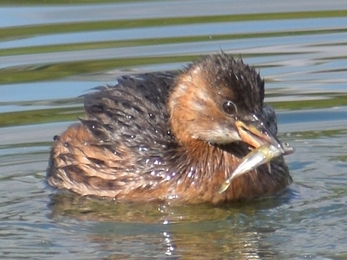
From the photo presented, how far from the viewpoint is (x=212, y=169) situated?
10.7m

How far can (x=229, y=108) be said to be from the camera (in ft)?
34.0

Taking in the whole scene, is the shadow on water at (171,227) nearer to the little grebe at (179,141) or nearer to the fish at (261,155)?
the little grebe at (179,141)

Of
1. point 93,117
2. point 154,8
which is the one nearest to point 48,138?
point 93,117

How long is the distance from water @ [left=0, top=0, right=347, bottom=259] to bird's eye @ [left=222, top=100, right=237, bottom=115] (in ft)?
2.43

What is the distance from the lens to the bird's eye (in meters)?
10.3

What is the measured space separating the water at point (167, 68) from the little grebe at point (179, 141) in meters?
0.15

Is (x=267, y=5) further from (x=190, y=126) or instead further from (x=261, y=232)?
(x=261, y=232)

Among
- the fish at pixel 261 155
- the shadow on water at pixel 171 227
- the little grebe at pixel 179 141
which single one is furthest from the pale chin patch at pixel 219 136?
the shadow on water at pixel 171 227

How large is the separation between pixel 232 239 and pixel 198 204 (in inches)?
42.4

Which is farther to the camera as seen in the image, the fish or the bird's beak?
the bird's beak

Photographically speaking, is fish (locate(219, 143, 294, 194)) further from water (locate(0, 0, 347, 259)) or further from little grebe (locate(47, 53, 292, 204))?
water (locate(0, 0, 347, 259))

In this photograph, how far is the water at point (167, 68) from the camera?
9492 mm

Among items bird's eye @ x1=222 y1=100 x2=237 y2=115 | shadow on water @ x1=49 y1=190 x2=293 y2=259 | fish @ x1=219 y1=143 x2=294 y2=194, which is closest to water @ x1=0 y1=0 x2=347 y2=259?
shadow on water @ x1=49 y1=190 x2=293 y2=259

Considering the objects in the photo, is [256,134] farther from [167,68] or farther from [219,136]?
[167,68]
